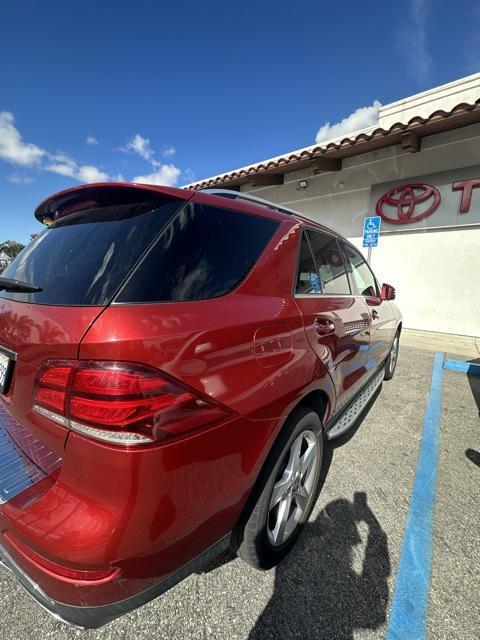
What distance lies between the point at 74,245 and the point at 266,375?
101 cm

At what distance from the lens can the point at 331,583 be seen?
1577mm

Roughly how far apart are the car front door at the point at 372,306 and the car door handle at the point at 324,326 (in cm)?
99

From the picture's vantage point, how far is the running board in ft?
7.89

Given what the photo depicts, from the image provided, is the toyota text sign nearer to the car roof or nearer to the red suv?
the car roof

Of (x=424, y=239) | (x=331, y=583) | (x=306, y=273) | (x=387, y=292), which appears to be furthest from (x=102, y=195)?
(x=424, y=239)

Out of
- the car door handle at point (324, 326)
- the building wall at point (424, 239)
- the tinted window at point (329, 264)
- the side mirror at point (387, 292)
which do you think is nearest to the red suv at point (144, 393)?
the car door handle at point (324, 326)

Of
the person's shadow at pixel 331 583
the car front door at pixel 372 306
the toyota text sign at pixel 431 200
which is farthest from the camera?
the toyota text sign at pixel 431 200

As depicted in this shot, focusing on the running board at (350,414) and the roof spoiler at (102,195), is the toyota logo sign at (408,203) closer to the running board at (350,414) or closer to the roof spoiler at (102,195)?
the running board at (350,414)

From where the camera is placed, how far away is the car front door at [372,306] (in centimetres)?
294

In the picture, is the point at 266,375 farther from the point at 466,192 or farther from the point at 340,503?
the point at 466,192

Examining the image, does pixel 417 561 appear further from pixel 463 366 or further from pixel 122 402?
pixel 463 366

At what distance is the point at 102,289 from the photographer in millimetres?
1120

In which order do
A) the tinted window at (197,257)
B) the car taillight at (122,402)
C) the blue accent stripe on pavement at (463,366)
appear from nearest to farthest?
the car taillight at (122,402) < the tinted window at (197,257) < the blue accent stripe on pavement at (463,366)

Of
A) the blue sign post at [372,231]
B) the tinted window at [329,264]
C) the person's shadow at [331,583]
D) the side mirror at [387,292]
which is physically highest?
the blue sign post at [372,231]
